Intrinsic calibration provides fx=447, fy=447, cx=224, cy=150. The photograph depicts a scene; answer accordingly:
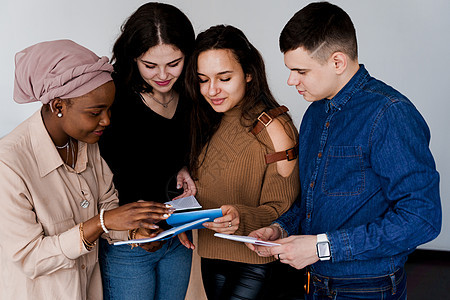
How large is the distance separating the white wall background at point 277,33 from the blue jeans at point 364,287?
2635 mm

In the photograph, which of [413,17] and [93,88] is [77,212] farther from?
[413,17]

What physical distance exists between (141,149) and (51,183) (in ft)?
1.72

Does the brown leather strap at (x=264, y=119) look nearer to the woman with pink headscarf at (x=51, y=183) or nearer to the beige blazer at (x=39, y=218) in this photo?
the woman with pink headscarf at (x=51, y=183)

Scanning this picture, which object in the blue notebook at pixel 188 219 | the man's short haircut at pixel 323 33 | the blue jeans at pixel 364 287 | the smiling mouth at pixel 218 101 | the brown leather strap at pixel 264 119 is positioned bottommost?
the blue jeans at pixel 364 287

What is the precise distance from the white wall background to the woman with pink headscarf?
2.21m

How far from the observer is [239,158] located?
1.96m

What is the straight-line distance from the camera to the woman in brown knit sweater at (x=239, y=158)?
1.90 meters

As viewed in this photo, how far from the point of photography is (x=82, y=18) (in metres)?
3.75

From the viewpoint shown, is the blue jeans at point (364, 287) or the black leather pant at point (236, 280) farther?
the black leather pant at point (236, 280)

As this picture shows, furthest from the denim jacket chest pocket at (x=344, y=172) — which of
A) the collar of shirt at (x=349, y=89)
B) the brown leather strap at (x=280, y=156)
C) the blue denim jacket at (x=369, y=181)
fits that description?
the brown leather strap at (x=280, y=156)

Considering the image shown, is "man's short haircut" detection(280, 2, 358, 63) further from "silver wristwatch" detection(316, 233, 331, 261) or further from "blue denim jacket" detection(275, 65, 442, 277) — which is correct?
"silver wristwatch" detection(316, 233, 331, 261)

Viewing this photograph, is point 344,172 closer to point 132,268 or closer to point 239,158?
point 239,158

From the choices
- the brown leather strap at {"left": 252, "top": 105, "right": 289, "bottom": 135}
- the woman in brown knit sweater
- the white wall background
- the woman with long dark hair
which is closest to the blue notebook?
the woman in brown knit sweater

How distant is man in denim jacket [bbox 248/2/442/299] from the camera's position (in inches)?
54.9
